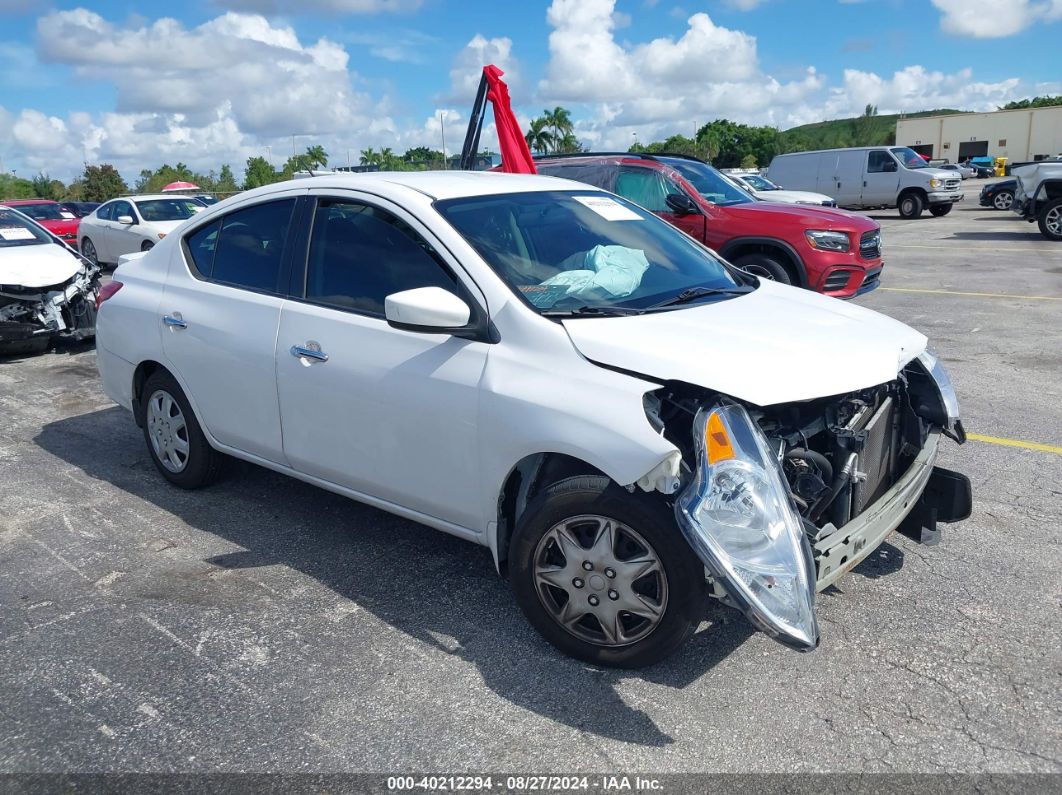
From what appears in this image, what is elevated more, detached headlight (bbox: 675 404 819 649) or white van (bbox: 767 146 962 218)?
white van (bbox: 767 146 962 218)

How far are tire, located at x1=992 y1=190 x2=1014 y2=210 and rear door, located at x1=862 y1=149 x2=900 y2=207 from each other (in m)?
4.35

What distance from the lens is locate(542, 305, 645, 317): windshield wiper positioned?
338 centimetres

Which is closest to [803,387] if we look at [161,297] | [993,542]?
[993,542]

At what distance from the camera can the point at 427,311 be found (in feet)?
10.8

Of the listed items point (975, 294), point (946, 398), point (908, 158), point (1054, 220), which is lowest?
point (975, 294)

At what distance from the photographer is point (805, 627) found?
2658 millimetres

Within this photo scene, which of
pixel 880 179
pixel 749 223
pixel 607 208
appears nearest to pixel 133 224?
pixel 749 223

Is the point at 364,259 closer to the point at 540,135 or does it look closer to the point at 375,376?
the point at 375,376

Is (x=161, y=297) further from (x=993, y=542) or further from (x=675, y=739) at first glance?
(x=993, y=542)

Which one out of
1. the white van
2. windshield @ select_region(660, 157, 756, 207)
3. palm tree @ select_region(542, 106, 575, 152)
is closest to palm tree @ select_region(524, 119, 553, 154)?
palm tree @ select_region(542, 106, 575, 152)

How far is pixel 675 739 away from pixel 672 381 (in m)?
1.19

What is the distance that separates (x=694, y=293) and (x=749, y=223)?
5.98m

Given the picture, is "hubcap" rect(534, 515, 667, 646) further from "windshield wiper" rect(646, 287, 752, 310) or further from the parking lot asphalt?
"windshield wiper" rect(646, 287, 752, 310)

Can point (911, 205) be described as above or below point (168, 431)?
above
